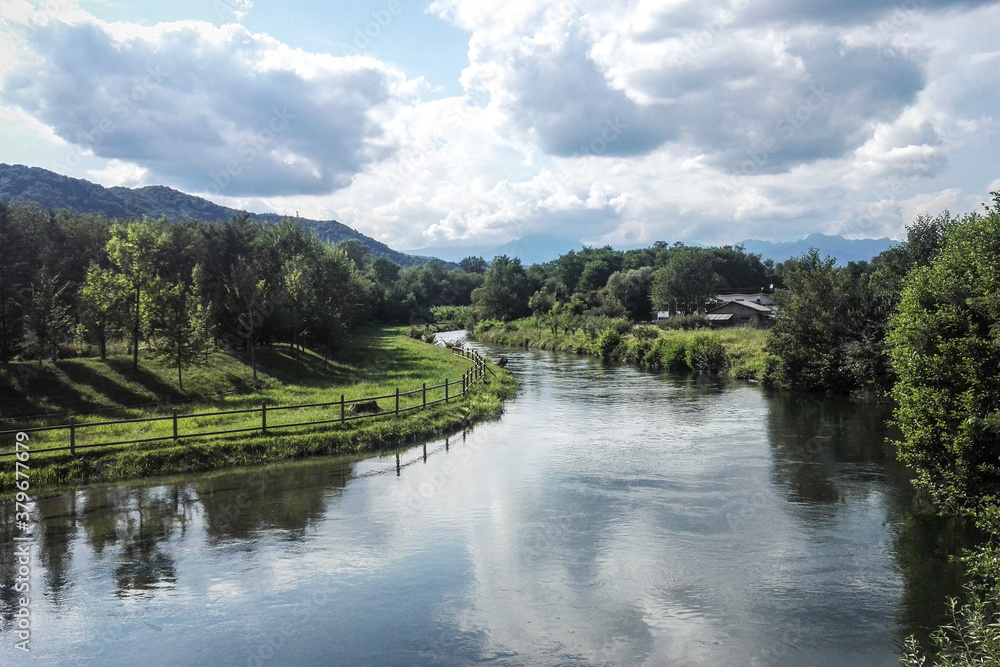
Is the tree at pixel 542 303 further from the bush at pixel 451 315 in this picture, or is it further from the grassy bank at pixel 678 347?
the grassy bank at pixel 678 347

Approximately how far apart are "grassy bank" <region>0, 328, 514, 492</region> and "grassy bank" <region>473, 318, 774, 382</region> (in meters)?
17.2

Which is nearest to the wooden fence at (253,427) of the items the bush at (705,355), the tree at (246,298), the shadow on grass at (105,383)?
the shadow on grass at (105,383)

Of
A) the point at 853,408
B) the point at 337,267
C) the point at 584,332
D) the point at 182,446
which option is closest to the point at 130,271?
the point at 182,446

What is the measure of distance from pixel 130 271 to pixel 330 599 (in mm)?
27034

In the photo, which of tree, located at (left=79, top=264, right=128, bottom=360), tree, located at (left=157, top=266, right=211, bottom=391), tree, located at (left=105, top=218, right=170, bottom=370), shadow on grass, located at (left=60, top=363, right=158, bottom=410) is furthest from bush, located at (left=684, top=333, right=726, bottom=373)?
tree, located at (left=79, top=264, right=128, bottom=360)

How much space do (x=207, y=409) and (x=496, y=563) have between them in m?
18.2

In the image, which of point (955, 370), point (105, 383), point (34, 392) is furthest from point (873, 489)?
point (34, 392)

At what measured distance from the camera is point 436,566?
41.9 ft

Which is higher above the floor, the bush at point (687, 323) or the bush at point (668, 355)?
the bush at point (687, 323)

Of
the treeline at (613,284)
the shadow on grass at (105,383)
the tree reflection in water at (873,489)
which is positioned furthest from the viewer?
the treeline at (613,284)

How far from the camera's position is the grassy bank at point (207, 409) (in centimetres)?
1950

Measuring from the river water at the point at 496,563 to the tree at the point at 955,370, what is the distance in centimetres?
131

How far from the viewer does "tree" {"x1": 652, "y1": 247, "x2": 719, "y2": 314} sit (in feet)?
279

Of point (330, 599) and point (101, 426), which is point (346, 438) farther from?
point (330, 599)
